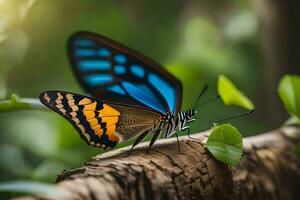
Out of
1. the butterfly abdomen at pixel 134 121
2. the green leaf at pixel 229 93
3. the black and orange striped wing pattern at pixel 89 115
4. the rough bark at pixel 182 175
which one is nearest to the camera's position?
→ the rough bark at pixel 182 175

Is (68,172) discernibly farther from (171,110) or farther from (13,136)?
(13,136)

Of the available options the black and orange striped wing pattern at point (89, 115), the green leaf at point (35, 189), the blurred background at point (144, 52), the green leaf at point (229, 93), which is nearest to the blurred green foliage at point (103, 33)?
the blurred background at point (144, 52)

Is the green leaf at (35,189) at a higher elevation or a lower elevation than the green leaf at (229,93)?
lower

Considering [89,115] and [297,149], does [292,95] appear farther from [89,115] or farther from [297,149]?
[89,115]

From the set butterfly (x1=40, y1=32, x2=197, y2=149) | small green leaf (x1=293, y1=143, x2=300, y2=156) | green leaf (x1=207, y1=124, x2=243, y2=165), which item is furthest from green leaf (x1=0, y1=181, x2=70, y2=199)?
small green leaf (x1=293, y1=143, x2=300, y2=156)

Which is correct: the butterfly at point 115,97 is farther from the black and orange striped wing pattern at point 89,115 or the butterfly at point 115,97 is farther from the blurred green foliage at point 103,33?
the blurred green foliage at point 103,33

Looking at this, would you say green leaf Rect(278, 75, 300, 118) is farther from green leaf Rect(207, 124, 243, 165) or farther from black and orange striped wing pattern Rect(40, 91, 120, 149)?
black and orange striped wing pattern Rect(40, 91, 120, 149)

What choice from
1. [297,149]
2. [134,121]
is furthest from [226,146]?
[297,149]
